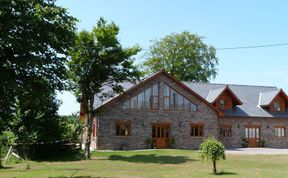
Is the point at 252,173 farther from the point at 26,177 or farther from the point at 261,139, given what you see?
the point at 261,139

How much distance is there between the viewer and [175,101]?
1746 inches

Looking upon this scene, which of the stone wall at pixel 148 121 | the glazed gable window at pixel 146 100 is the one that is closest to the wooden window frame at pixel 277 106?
the stone wall at pixel 148 121

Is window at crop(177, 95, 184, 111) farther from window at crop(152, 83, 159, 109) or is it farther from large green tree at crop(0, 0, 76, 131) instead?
large green tree at crop(0, 0, 76, 131)

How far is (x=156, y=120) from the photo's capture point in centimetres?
4347

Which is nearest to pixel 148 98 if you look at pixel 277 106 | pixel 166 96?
pixel 166 96

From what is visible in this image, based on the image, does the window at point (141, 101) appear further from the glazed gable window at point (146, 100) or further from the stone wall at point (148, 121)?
the stone wall at point (148, 121)

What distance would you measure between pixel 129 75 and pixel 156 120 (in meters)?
8.84

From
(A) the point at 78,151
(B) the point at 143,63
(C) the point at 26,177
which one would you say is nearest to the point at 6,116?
(C) the point at 26,177

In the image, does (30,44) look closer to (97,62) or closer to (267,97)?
(97,62)

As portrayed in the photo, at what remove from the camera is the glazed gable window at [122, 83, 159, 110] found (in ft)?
139

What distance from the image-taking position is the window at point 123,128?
41812mm

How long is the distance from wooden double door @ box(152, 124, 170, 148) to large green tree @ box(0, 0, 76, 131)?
940 inches

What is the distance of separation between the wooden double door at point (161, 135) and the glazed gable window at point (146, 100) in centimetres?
215

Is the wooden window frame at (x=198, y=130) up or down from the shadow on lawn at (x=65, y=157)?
up
